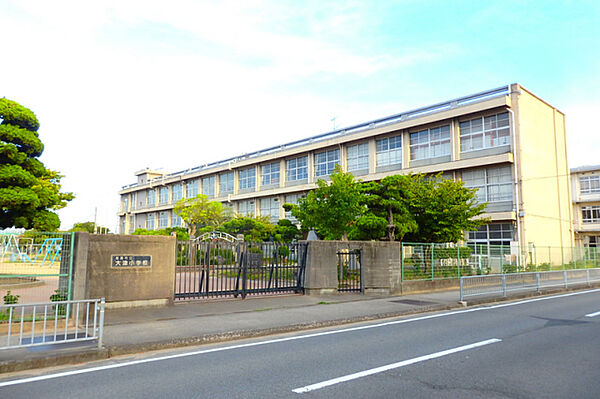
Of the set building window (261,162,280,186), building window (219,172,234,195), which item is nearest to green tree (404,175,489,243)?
building window (261,162,280,186)

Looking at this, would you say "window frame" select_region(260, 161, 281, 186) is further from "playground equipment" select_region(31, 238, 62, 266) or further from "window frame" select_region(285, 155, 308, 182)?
"playground equipment" select_region(31, 238, 62, 266)

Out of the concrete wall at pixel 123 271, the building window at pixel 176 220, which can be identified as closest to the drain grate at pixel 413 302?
the concrete wall at pixel 123 271

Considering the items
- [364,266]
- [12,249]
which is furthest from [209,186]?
[12,249]

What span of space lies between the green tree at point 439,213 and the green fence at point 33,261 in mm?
18630

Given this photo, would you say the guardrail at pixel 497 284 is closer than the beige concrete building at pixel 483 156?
Yes

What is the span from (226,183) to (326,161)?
64.1ft

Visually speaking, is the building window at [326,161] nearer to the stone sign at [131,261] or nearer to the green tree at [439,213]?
the green tree at [439,213]

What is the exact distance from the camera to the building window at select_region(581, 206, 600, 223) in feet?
166

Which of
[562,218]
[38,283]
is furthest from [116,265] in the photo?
[562,218]

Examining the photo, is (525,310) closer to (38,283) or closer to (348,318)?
(348,318)

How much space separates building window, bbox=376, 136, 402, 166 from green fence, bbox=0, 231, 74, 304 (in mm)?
34475

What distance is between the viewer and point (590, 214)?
51000 millimetres

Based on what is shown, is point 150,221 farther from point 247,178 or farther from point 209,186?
point 247,178

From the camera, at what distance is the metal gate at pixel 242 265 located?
44.6 feet
